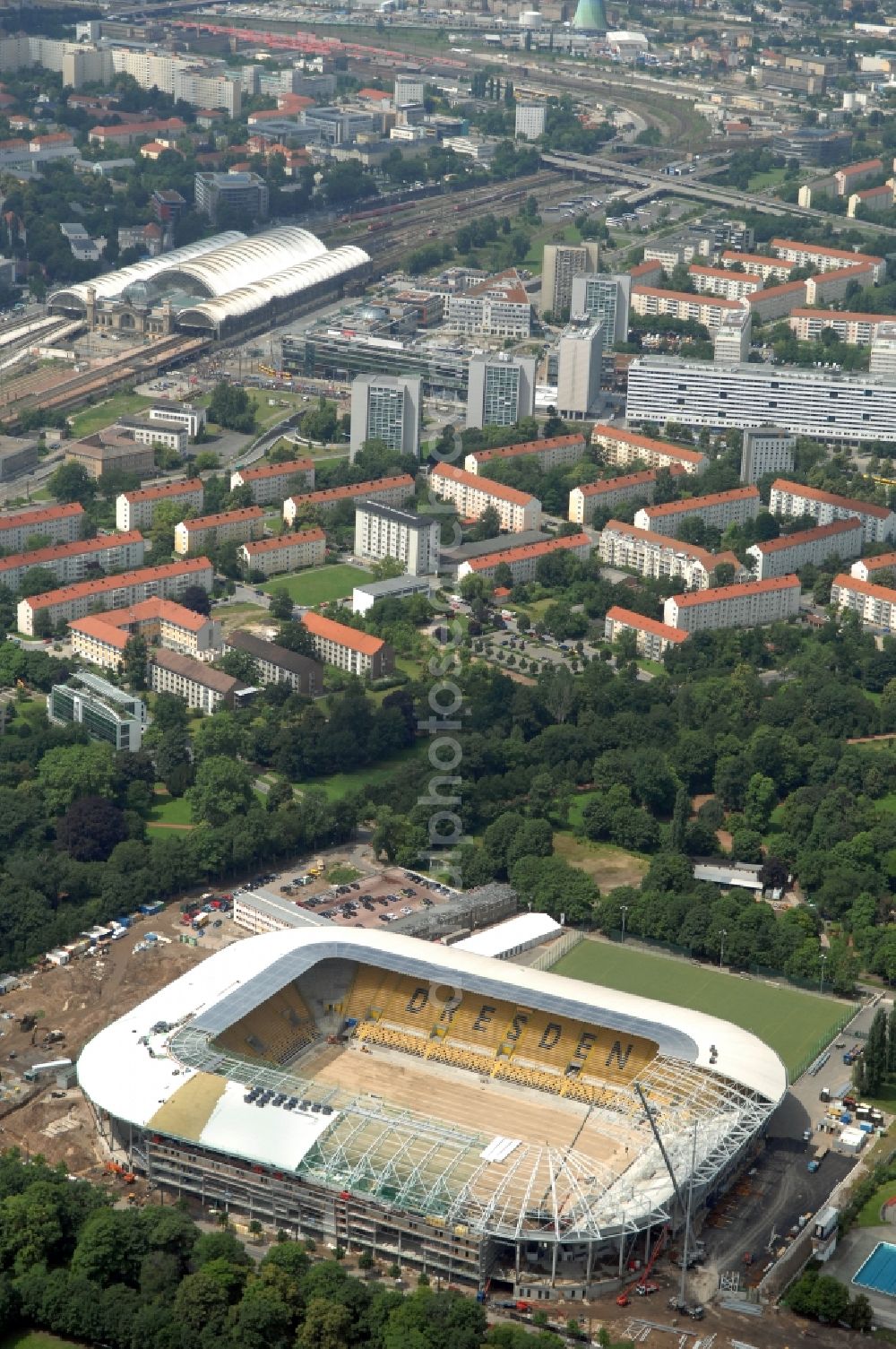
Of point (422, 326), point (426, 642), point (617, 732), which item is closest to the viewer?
point (617, 732)

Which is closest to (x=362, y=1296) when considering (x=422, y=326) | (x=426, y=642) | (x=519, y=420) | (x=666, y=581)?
(x=426, y=642)

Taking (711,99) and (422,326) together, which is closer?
(422,326)

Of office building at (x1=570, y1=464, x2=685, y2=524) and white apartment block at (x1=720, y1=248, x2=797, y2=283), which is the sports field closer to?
office building at (x1=570, y1=464, x2=685, y2=524)

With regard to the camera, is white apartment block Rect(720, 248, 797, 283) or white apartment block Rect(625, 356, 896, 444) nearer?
white apartment block Rect(625, 356, 896, 444)

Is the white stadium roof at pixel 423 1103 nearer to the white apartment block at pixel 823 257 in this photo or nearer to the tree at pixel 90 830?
the tree at pixel 90 830

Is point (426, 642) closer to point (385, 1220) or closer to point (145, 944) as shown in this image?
point (145, 944)

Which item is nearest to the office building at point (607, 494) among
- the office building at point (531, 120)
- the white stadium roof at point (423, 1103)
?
the white stadium roof at point (423, 1103)

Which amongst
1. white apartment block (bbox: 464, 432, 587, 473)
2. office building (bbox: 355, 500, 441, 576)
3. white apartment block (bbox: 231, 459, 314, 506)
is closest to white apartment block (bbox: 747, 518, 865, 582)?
white apartment block (bbox: 464, 432, 587, 473)
